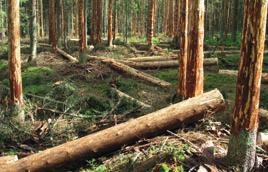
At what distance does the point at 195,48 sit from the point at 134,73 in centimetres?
752

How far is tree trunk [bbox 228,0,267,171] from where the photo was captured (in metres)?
6.38

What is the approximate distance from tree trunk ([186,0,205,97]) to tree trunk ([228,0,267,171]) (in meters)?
3.61

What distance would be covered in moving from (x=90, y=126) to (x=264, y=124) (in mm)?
4409

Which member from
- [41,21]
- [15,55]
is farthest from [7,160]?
[41,21]

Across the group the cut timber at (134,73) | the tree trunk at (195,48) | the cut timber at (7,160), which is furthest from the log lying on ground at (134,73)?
the cut timber at (7,160)

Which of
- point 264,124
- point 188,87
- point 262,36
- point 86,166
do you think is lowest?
point 86,166

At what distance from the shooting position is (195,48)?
33.9 feet

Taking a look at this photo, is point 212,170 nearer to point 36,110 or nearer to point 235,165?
point 235,165

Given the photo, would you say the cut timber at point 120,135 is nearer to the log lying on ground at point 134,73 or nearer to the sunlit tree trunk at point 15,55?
the sunlit tree trunk at point 15,55

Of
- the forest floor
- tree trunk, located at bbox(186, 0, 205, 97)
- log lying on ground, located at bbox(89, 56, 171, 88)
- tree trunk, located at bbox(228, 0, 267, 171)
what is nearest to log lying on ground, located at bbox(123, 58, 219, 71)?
the forest floor

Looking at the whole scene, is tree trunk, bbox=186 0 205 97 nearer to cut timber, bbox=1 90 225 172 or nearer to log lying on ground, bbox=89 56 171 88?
cut timber, bbox=1 90 225 172

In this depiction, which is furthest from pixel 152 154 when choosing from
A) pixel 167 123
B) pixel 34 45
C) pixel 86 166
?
pixel 34 45

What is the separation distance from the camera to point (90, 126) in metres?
10.6

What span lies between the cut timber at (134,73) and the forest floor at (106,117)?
0.91 ft
